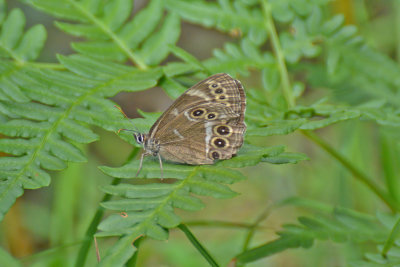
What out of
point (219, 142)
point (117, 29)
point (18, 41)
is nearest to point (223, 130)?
point (219, 142)

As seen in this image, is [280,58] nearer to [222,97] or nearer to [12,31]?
[222,97]

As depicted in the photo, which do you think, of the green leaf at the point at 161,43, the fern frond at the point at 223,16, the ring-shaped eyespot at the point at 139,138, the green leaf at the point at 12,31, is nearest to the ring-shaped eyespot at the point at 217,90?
the ring-shaped eyespot at the point at 139,138

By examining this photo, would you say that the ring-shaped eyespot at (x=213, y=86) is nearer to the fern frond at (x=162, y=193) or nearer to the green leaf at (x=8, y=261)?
the fern frond at (x=162, y=193)

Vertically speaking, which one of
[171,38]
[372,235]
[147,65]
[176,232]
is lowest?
[176,232]

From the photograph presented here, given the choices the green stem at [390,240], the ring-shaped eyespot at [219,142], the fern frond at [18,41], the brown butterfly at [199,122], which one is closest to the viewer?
the green stem at [390,240]

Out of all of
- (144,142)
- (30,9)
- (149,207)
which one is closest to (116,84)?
(144,142)

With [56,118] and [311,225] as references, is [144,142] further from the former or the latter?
[311,225]

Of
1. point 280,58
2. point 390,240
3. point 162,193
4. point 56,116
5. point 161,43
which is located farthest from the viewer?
point 280,58

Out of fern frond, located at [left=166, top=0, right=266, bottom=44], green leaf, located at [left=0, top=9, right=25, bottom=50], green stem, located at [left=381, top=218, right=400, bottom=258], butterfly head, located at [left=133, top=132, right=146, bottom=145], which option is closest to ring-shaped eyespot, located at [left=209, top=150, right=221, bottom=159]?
butterfly head, located at [left=133, top=132, right=146, bottom=145]
